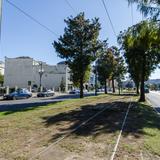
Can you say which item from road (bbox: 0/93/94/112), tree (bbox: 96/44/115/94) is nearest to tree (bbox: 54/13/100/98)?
road (bbox: 0/93/94/112)

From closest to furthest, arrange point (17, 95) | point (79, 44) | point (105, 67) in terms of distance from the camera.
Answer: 1. point (79, 44)
2. point (17, 95)
3. point (105, 67)

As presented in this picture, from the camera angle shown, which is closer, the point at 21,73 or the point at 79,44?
the point at 79,44

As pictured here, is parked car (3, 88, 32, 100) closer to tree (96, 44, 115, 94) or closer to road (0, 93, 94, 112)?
road (0, 93, 94, 112)

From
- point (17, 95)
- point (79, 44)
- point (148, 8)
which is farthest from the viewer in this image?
point (17, 95)

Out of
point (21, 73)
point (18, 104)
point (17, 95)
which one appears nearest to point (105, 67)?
point (17, 95)

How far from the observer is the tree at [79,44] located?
1649 inches

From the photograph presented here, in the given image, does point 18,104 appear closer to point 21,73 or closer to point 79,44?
point 79,44

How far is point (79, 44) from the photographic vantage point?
42688 mm

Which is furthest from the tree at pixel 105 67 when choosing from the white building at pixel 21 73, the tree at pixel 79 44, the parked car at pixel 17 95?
the white building at pixel 21 73

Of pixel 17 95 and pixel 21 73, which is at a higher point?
pixel 21 73

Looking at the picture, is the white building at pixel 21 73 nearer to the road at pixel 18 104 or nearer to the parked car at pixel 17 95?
the parked car at pixel 17 95

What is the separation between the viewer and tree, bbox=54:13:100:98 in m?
41.9

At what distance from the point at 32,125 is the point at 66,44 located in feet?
90.4

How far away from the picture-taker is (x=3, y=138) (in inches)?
467
